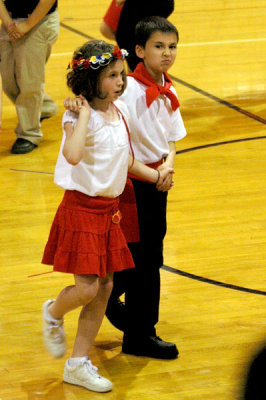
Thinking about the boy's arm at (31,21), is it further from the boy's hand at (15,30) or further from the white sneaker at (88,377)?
the white sneaker at (88,377)

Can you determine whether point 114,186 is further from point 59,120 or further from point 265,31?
point 265,31

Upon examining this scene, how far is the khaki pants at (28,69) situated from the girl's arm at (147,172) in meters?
3.52

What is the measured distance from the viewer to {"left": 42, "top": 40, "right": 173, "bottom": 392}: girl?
9.82 feet

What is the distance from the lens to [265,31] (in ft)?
37.0

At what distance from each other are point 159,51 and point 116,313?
3.88ft

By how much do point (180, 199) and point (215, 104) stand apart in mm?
2568

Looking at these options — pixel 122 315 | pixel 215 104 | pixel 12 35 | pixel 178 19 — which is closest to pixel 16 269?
pixel 122 315

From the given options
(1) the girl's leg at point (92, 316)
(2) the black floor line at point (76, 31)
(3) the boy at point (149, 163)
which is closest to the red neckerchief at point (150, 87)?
(3) the boy at point (149, 163)

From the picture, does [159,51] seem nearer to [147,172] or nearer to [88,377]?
[147,172]

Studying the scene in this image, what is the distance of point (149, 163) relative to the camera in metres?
3.30

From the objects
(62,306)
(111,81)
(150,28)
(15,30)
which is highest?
(150,28)

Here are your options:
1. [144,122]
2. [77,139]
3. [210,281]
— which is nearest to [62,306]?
[77,139]

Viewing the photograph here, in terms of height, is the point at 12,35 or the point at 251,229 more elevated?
the point at 12,35

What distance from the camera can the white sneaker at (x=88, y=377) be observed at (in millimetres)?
3211
